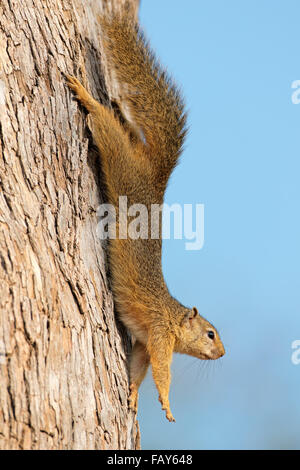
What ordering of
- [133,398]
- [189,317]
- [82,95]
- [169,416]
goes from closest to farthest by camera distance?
1. [133,398]
2. [82,95]
3. [169,416]
4. [189,317]

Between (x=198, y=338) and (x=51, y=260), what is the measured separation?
86.9 inches

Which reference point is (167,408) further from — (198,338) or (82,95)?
(82,95)

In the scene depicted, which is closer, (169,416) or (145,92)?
(169,416)

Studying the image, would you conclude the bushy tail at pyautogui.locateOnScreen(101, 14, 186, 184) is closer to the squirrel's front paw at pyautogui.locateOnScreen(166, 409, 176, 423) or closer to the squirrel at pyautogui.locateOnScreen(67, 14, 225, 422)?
the squirrel at pyautogui.locateOnScreen(67, 14, 225, 422)

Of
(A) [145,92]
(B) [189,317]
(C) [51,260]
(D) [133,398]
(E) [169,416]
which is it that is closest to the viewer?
(C) [51,260]

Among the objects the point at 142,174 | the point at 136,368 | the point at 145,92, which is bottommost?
the point at 136,368

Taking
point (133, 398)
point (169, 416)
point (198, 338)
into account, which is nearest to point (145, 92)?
point (198, 338)

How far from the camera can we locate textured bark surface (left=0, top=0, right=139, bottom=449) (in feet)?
10.7

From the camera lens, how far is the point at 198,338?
17.9 ft

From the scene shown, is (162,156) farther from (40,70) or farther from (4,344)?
(4,344)

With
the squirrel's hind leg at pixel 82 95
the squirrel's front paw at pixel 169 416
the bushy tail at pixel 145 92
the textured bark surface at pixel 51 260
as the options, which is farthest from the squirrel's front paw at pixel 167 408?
the squirrel's hind leg at pixel 82 95

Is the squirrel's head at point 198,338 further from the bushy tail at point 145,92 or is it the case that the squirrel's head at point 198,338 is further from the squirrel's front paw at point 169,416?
the bushy tail at point 145,92

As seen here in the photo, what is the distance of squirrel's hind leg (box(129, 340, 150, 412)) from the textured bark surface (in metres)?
0.11
